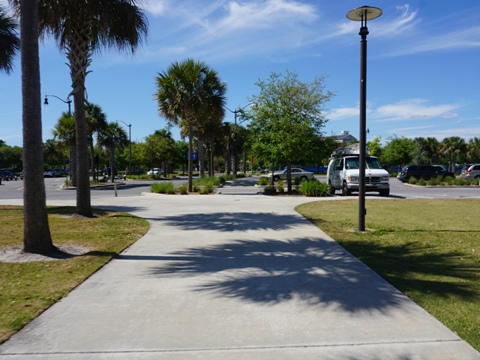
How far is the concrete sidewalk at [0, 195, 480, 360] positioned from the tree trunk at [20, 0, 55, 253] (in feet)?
5.18

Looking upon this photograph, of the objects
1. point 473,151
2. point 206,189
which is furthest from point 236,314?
point 473,151

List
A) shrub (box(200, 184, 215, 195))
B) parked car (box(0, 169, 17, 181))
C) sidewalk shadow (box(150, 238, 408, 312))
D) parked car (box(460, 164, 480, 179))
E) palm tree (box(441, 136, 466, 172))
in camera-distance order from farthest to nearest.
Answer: palm tree (box(441, 136, 466, 172)) < parked car (box(0, 169, 17, 181)) < parked car (box(460, 164, 480, 179)) < shrub (box(200, 184, 215, 195)) < sidewalk shadow (box(150, 238, 408, 312))

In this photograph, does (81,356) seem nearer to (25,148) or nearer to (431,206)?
(25,148)

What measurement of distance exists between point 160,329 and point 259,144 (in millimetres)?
17608

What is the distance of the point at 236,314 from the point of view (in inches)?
165

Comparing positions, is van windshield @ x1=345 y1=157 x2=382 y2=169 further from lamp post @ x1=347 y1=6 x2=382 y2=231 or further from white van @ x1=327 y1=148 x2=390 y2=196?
lamp post @ x1=347 y1=6 x2=382 y2=231

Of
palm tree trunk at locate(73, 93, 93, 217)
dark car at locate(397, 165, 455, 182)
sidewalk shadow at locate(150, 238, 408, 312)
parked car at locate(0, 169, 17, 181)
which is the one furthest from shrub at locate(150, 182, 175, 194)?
parked car at locate(0, 169, 17, 181)

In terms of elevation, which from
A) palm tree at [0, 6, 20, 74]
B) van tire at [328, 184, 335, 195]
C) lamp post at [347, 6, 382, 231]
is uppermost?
palm tree at [0, 6, 20, 74]

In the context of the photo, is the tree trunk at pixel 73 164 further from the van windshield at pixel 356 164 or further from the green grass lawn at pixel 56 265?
the van windshield at pixel 356 164

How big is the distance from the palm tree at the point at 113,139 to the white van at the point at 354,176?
28.4m

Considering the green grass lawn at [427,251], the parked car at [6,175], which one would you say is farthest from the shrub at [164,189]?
the parked car at [6,175]

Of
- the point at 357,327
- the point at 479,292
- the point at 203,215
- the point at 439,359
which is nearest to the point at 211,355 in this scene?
the point at 357,327

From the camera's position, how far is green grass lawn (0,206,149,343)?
14.3 feet

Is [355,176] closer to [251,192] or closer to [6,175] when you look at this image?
[251,192]
